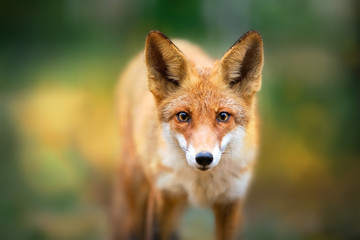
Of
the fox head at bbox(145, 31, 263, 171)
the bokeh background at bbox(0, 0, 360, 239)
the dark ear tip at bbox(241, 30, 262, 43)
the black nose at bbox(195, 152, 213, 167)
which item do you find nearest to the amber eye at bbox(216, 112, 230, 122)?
the fox head at bbox(145, 31, 263, 171)

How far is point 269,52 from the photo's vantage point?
662cm

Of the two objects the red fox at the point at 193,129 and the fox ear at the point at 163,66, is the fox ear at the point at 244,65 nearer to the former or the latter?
the red fox at the point at 193,129

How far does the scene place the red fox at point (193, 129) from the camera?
2746 millimetres

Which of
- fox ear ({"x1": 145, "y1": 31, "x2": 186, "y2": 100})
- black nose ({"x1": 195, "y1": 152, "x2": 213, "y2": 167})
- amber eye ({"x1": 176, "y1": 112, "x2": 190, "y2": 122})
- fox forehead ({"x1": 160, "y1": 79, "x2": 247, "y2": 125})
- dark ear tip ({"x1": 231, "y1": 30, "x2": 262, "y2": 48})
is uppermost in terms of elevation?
dark ear tip ({"x1": 231, "y1": 30, "x2": 262, "y2": 48})

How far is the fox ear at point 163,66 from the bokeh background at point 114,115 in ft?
10.6

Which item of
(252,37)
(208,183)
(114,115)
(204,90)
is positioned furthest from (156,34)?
(114,115)

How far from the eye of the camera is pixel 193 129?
106 inches

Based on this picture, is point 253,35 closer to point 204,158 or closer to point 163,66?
point 163,66

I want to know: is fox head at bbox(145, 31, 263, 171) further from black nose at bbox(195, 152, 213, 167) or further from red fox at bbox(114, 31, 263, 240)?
black nose at bbox(195, 152, 213, 167)

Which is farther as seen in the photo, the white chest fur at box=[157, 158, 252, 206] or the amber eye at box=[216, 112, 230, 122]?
the white chest fur at box=[157, 158, 252, 206]

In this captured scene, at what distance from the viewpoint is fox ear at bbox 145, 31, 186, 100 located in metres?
2.81

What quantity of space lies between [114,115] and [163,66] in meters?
3.48

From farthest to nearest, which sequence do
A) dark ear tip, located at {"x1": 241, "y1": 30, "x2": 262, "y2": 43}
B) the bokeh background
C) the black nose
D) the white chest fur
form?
the bokeh background → the white chest fur → dark ear tip, located at {"x1": 241, "y1": 30, "x2": 262, "y2": 43} → the black nose

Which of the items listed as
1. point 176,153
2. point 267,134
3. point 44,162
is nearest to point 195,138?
point 176,153
